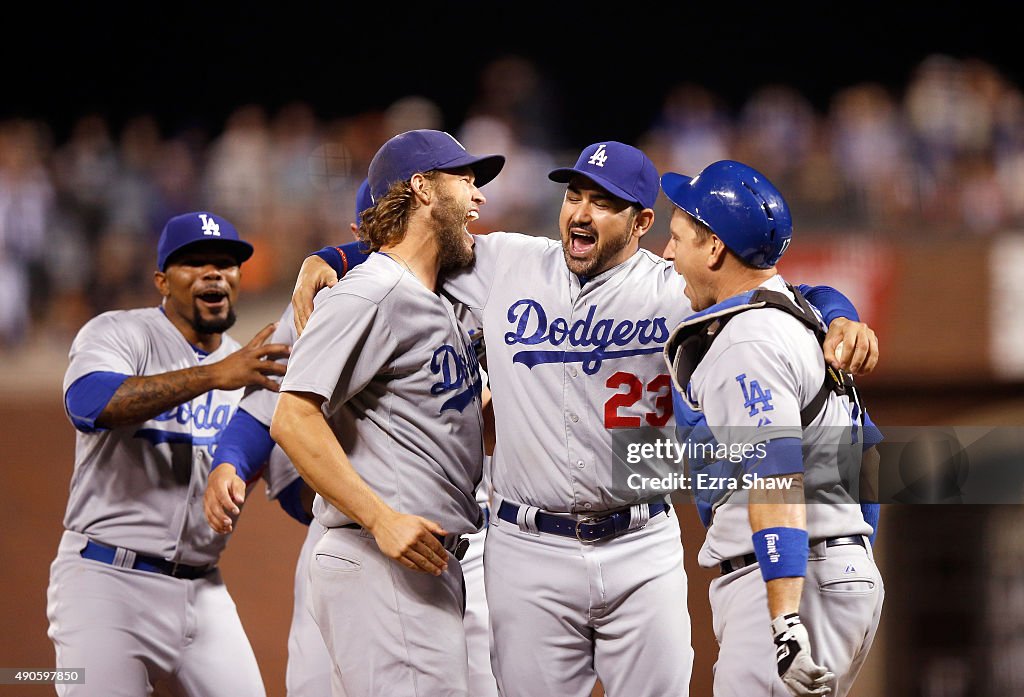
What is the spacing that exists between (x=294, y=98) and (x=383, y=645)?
7280mm

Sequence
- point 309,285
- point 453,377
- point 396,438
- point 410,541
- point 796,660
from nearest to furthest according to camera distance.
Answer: point 796,660
point 410,541
point 396,438
point 453,377
point 309,285

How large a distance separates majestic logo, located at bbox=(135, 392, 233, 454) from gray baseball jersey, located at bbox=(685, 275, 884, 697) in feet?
7.17

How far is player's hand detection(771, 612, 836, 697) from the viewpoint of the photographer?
2494 mm

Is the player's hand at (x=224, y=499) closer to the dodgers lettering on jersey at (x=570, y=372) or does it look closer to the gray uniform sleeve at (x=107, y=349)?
the gray uniform sleeve at (x=107, y=349)

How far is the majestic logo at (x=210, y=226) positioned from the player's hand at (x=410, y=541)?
193 centimetres

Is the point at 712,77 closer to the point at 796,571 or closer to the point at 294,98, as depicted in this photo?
the point at 294,98

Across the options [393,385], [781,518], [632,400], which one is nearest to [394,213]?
[393,385]

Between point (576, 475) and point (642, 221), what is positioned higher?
point (642, 221)

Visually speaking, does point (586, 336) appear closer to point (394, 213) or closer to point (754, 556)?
point (394, 213)

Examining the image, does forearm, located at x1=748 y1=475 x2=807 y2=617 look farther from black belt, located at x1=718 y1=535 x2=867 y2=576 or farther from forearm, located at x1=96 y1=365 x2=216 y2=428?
forearm, located at x1=96 y1=365 x2=216 y2=428

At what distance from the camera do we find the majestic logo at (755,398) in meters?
2.66

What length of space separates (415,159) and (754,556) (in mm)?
1556

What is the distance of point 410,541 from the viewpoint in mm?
2828

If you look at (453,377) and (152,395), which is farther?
(152,395)
